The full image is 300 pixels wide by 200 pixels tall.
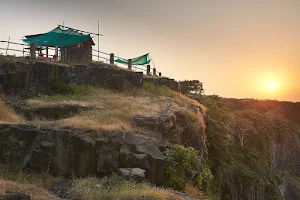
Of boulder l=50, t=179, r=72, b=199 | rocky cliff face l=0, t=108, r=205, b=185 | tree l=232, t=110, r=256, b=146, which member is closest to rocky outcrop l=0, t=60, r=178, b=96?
rocky cliff face l=0, t=108, r=205, b=185

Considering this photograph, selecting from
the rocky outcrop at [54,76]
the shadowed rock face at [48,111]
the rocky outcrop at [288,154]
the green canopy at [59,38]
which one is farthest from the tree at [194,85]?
the shadowed rock face at [48,111]

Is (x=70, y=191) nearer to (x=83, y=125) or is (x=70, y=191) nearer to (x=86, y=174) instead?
(x=86, y=174)

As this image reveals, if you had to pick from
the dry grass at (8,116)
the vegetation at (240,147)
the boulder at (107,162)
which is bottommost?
the vegetation at (240,147)

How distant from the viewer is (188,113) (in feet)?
70.3

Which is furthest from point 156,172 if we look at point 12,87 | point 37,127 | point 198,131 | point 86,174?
point 12,87

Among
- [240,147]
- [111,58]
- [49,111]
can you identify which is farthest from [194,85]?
[49,111]

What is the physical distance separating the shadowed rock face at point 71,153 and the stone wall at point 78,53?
17.3 meters

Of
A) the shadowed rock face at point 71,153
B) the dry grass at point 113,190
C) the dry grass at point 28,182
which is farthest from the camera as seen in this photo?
the shadowed rock face at point 71,153

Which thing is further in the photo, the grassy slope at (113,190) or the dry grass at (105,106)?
the dry grass at (105,106)

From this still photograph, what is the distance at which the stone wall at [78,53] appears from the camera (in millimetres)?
29828

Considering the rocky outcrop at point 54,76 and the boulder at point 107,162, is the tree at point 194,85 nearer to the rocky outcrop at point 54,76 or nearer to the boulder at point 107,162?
the rocky outcrop at point 54,76

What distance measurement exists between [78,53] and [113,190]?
2192 centimetres

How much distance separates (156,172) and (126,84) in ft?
51.4

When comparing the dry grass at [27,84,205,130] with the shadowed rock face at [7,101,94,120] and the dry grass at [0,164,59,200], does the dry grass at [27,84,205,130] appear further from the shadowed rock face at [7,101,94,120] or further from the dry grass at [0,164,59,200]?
the dry grass at [0,164,59,200]
